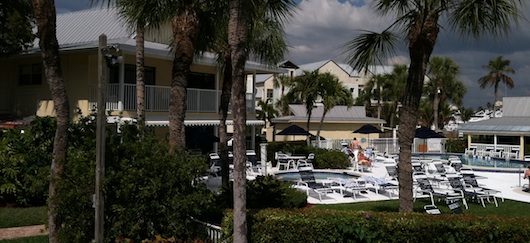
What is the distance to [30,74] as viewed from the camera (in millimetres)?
23516

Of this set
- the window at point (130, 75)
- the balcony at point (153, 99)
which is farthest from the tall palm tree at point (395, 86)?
the window at point (130, 75)

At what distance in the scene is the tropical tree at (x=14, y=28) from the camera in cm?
2152

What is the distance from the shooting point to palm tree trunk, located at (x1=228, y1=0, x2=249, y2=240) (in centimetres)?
777

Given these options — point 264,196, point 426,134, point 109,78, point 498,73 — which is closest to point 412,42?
point 264,196

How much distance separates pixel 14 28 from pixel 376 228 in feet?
64.6

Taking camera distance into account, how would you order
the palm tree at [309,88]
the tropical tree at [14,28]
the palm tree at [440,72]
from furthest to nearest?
the palm tree at [440,72], the palm tree at [309,88], the tropical tree at [14,28]

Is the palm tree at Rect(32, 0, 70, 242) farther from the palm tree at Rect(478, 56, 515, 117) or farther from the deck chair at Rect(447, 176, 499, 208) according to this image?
the palm tree at Rect(478, 56, 515, 117)

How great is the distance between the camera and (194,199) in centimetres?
839

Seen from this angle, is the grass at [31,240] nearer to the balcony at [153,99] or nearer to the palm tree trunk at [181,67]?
the palm tree trunk at [181,67]

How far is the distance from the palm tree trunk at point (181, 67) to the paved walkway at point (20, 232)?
11.6 feet

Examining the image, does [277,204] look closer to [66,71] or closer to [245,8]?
[245,8]

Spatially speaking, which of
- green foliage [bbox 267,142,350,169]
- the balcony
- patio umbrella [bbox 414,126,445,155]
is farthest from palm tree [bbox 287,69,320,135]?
the balcony

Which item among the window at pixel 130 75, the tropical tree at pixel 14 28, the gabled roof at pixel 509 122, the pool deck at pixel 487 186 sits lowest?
the pool deck at pixel 487 186

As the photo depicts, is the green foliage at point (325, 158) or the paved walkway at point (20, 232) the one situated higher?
the green foliage at point (325, 158)
